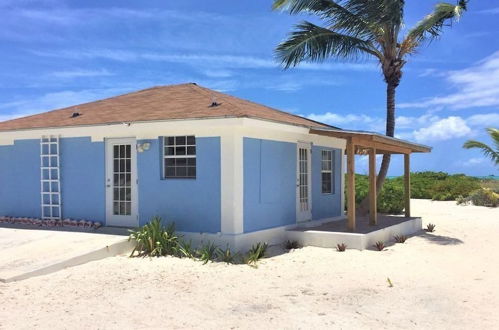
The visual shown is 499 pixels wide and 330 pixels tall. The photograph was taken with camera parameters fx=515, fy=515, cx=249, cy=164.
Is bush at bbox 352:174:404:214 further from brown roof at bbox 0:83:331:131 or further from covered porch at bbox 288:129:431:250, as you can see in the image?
brown roof at bbox 0:83:331:131

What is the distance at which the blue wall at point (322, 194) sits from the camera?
1395cm

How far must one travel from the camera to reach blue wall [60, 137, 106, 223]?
40.3 feet

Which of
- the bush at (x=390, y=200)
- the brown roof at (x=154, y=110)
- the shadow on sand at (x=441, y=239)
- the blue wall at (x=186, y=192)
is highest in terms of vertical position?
the brown roof at (x=154, y=110)

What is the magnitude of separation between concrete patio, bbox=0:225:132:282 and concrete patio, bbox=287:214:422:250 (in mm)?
3955

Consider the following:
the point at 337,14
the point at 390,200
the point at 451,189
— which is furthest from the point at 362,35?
the point at 451,189

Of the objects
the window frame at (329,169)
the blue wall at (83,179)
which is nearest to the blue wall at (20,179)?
the blue wall at (83,179)

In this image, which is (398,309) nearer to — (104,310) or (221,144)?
(104,310)

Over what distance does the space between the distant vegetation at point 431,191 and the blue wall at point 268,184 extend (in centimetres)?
724

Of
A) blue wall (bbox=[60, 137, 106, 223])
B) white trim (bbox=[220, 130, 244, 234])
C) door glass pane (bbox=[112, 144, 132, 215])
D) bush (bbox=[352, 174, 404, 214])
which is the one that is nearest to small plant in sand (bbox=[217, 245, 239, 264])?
white trim (bbox=[220, 130, 244, 234])

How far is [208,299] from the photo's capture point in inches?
296

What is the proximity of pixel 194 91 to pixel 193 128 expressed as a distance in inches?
109

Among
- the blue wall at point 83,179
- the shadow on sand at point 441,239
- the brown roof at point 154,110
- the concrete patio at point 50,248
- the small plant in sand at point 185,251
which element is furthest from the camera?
the shadow on sand at point 441,239

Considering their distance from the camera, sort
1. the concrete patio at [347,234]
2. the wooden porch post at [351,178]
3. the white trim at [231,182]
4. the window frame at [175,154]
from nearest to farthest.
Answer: the white trim at [231,182]
the window frame at [175,154]
the concrete patio at [347,234]
the wooden porch post at [351,178]

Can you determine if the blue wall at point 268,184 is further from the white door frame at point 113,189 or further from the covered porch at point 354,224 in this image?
the white door frame at point 113,189
